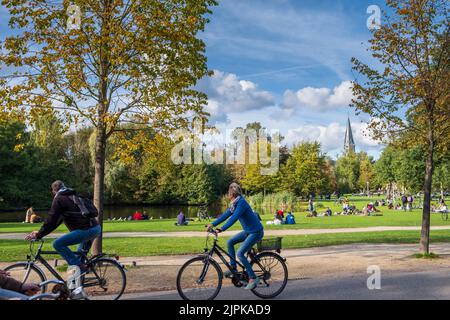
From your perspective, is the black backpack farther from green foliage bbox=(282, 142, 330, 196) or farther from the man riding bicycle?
green foliage bbox=(282, 142, 330, 196)

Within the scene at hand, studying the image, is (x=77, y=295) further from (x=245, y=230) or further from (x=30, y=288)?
(x=245, y=230)

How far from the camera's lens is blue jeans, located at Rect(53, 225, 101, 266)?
24.0 ft

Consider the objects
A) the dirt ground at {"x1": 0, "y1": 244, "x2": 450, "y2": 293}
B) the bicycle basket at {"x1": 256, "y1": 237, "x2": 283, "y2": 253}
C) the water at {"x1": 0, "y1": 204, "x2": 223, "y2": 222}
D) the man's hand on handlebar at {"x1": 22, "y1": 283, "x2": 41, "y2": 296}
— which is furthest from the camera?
the water at {"x1": 0, "y1": 204, "x2": 223, "y2": 222}

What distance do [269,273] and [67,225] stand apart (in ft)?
11.5

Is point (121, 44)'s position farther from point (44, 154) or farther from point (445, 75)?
point (44, 154)

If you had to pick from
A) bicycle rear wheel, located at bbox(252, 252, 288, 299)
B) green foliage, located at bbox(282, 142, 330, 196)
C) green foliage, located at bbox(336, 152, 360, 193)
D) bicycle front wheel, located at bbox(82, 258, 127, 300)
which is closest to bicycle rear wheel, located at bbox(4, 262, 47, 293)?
bicycle front wheel, located at bbox(82, 258, 127, 300)

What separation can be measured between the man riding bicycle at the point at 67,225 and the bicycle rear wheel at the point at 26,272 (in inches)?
16.2

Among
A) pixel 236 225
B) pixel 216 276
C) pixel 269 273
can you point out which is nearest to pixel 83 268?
pixel 216 276

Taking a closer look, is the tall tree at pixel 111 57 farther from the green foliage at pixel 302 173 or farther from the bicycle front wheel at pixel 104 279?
the green foliage at pixel 302 173

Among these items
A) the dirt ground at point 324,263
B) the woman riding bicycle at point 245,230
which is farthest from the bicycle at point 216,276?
the dirt ground at point 324,263

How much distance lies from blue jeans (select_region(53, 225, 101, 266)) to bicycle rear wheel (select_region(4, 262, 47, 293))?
44 cm

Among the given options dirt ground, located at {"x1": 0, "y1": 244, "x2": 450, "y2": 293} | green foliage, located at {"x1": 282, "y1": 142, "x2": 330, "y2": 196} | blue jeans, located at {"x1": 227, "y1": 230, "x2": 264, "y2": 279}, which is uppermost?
green foliage, located at {"x1": 282, "y1": 142, "x2": 330, "y2": 196}

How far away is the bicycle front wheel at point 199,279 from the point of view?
7574 mm

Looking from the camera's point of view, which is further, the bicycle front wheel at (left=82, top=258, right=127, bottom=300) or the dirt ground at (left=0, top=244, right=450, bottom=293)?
the dirt ground at (left=0, top=244, right=450, bottom=293)
